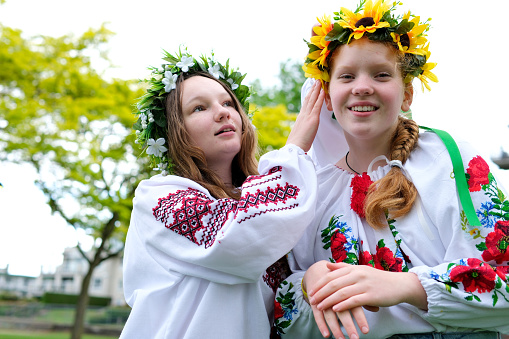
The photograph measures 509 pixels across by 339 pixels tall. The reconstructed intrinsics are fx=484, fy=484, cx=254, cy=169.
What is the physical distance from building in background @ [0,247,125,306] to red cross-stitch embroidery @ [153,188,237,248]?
42021mm

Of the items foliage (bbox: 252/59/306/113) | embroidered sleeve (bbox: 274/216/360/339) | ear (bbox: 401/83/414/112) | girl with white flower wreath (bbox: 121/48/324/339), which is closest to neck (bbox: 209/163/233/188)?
girl with white flower wreath (bbox: 121/48/324/339)

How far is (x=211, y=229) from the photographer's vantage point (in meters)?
2.16

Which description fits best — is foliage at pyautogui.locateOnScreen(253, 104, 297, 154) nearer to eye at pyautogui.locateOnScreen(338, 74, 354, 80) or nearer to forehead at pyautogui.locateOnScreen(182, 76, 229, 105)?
forehead at pyautogui.locateOnScreen(182, 76, 229, 105)

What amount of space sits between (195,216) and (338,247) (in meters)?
0.65

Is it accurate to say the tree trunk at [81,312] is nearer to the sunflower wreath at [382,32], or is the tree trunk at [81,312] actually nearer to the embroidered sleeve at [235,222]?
→ the embroidered sleeve at [235,222]

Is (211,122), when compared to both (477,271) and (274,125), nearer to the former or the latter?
(477,271)

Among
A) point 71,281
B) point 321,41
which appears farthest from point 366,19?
point 71,281

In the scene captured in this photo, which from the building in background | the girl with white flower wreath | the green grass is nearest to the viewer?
the girl with white flower wreath

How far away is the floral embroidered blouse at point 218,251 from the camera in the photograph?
201cm

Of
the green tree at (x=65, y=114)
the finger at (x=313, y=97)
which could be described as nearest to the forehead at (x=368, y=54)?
the finger at (x=313, y=97)

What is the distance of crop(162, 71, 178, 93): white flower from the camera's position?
2.90 metres

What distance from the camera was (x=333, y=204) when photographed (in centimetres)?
232

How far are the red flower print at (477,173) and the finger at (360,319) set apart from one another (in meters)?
0.69

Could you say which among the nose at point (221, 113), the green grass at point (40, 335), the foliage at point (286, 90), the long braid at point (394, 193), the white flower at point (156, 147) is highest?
the nose at point (221, 113)
